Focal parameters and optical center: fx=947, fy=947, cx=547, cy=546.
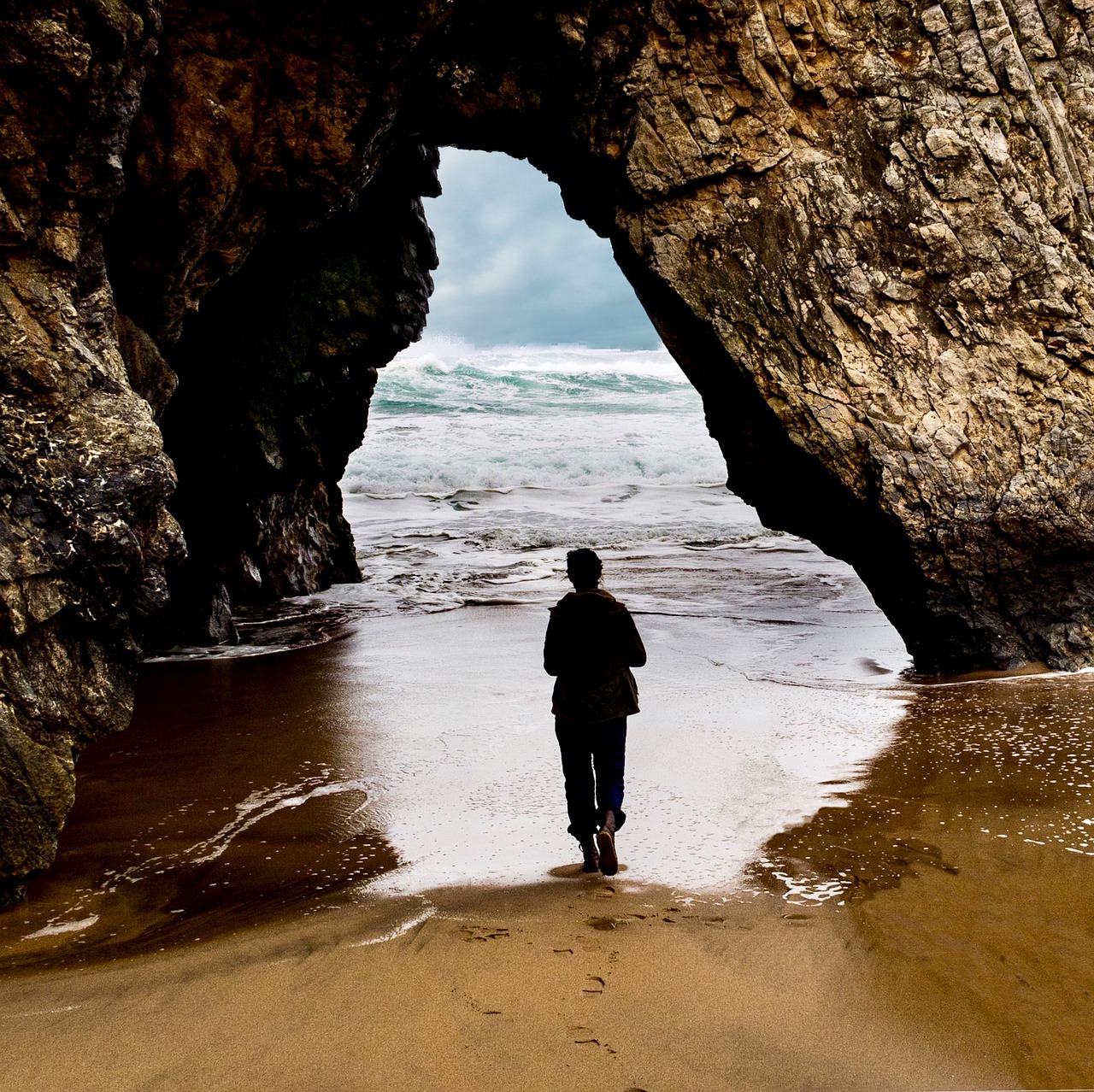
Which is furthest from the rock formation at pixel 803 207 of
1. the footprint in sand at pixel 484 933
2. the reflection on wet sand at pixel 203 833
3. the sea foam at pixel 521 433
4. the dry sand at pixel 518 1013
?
the sea foam at pixel 521 433

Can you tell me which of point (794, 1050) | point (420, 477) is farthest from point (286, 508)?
point (420, 477)

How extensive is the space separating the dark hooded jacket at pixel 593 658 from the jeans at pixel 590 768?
0.07m

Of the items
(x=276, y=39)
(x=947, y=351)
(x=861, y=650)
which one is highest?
(x=276, y=39)

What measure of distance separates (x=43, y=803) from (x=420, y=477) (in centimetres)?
2977

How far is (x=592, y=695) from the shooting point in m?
4.62

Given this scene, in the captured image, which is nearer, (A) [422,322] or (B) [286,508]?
(A) [422,322]

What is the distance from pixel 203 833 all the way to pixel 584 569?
103 inches

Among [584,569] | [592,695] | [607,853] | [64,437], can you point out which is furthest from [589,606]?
[64,437]

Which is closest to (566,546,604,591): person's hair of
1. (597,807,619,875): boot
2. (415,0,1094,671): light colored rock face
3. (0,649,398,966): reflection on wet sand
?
(597,807,619,875): boot

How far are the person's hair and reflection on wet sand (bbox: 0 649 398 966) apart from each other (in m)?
1.67

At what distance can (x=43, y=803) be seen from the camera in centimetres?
450

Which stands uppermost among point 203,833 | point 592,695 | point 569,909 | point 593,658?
point 593,658

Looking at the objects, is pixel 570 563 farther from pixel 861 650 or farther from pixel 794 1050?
pixel 861 650

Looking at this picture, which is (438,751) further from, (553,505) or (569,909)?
(553,505)
